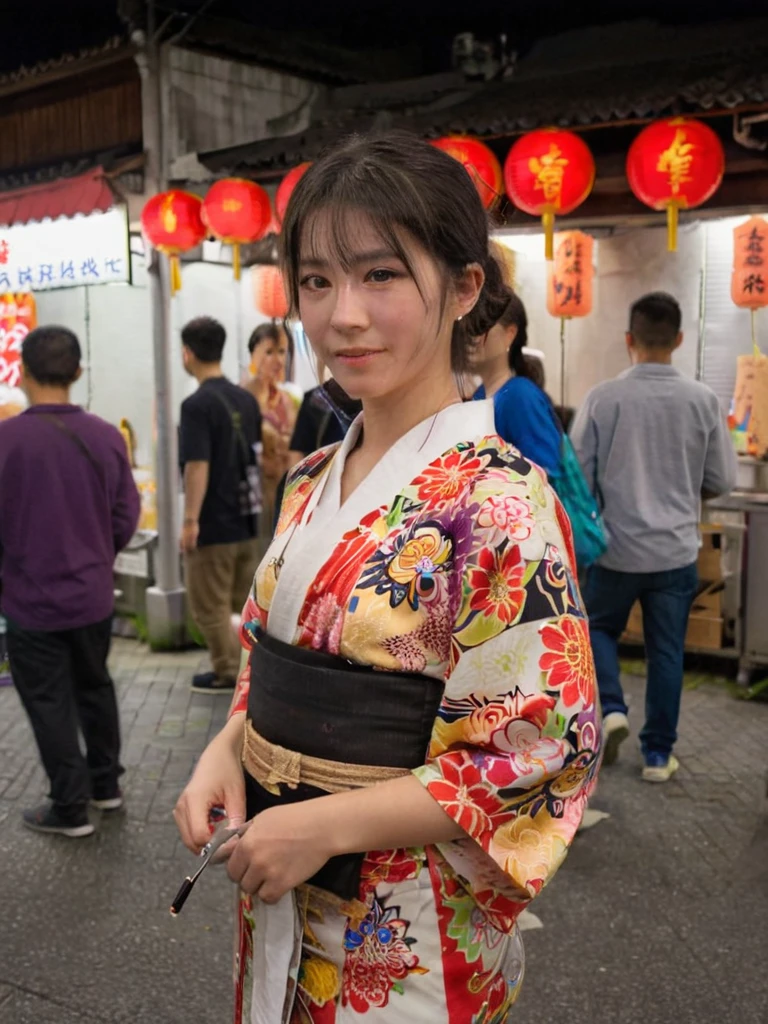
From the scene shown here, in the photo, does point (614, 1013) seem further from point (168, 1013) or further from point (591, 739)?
point (591, 739)

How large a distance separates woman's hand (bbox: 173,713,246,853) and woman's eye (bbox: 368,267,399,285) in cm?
84

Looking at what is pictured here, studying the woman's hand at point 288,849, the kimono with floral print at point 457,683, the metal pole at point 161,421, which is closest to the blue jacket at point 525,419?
the kimono with floral print at point 457,683

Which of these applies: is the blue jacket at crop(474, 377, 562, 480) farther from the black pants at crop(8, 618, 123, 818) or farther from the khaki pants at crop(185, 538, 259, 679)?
the khaki pants at crop(185, 538, 259, 679)

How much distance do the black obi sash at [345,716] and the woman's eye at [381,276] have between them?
565 millimetres

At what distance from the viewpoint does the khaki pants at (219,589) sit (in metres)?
6.45

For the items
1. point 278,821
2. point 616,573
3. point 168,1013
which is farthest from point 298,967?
point 616,573

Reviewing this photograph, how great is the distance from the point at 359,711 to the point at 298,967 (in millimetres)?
449

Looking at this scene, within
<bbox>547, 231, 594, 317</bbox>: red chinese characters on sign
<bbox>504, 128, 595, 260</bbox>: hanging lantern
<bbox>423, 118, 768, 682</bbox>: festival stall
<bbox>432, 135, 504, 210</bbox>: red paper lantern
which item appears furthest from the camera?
<bbox>547, 231, 594, 317</bbox>: red chinese characters on sign

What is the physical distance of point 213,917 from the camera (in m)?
3.83

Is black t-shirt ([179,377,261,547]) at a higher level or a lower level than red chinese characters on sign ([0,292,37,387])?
lower

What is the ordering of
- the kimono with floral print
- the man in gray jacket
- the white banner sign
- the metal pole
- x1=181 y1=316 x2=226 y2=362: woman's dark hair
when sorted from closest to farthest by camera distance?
the kimono with floral print < the man in gray jacket < x1=181 y1=316 x2=226 y2=362: woman's dark hair < the white banner sign < the metal pole

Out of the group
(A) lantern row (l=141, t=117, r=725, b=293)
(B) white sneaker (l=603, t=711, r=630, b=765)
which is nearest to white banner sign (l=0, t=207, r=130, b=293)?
(A) lantern row (l=141, t=117, r=725, b=293)

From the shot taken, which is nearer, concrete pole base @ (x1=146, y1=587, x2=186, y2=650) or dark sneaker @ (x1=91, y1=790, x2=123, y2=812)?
dark sneaker @ (x1=91, y1=790, x2=123, y2=812)

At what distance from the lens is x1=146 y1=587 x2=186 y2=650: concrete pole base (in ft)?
25.7
